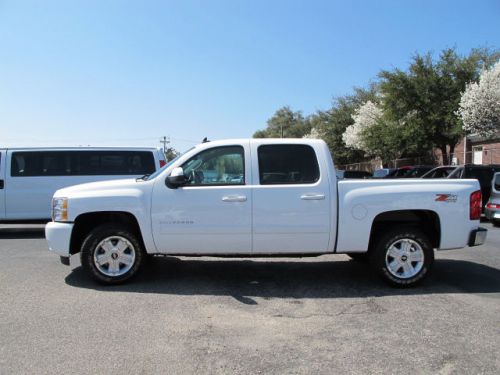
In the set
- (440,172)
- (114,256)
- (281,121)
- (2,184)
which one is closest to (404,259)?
(114,256)

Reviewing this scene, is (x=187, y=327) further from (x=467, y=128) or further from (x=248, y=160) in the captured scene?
(x=467, y=128)

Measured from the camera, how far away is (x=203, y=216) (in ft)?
18.7

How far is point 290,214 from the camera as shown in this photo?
5.70 metres

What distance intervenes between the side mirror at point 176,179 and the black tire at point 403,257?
2634 millimetres

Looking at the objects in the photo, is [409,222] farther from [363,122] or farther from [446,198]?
[363,122]

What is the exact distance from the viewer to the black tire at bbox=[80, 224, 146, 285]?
579cm

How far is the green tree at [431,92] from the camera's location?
82.1 ft

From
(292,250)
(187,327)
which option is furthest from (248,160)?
(187,327)

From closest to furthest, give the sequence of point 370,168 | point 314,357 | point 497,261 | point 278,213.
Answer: point 314,357, point 278,213, point 497,261, point 370,168

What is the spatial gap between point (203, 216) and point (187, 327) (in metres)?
1.58

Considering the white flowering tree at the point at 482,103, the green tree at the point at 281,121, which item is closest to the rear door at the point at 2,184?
the white flowering tree at the point at 482,103

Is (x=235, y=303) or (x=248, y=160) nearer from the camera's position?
(x=235, y=303)

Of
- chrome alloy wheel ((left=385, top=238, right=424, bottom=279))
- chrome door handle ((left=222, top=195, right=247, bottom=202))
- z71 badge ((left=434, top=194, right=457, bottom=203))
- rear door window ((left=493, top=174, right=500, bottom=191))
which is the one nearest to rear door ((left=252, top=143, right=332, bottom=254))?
chrome door handle ((left=222, top=195, right=247, bottom=202))

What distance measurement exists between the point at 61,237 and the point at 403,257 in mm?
4427
